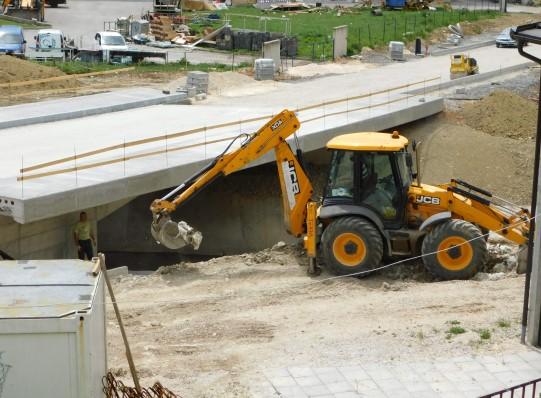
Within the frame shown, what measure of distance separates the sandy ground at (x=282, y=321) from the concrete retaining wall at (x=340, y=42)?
2397 cm

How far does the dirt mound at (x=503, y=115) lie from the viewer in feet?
91.8

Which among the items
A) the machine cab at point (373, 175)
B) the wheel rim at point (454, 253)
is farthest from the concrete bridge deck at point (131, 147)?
the wheel rim at point (454, 253)

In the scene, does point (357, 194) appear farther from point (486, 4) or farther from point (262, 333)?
point (486, 4)

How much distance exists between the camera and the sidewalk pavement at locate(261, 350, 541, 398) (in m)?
12.5

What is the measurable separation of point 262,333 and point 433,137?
46.2 feet

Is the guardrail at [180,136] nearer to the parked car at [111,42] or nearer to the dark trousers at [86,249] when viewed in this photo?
the dark trousers at [86,249]

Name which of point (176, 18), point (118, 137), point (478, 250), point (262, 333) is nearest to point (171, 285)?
point (262, 333)

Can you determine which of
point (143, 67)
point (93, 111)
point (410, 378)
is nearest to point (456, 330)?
point (410, 378)

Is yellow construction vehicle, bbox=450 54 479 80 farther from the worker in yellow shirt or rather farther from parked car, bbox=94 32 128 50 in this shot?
the worker in yellow shirt

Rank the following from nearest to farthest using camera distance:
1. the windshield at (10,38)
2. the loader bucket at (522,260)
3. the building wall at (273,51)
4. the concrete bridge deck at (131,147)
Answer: the loader bucket at (522,260) < the concrete bridge deck at (131,147) < the building wall at (273,51) < the windshield at (10,38)

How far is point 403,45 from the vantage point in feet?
139

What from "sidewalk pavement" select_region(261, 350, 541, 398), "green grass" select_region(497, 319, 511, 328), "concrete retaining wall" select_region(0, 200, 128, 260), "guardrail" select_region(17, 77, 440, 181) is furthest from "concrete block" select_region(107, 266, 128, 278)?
"green grass" select_region(497, 319, 511, 328)

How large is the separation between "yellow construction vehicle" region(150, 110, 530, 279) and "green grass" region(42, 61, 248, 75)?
19.6 m

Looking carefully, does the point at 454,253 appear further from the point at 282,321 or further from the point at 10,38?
the point at 10,38
